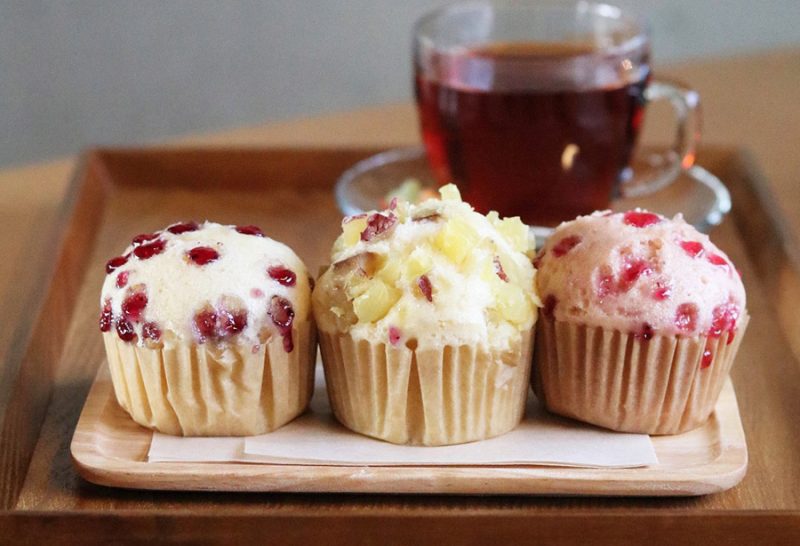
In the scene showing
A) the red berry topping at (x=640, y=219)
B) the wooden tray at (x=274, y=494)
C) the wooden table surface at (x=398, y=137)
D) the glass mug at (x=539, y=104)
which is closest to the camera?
the wooden tray at (x=274, y=494)

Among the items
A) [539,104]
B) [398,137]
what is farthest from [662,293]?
[398,137]

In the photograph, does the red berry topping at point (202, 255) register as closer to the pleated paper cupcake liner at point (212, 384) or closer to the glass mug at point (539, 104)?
the pleated paper cupcake liner at point (212, 384)

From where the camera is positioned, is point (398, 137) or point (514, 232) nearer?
point (514, 232)

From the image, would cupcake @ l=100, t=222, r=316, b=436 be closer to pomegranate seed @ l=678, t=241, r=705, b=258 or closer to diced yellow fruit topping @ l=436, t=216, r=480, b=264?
diced yellow fruit topping @ l=436, t=216, r=480, b=264

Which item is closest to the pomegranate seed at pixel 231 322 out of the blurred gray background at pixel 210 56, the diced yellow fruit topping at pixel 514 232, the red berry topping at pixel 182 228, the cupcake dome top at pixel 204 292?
the cupcake dome top at pixel 204 292

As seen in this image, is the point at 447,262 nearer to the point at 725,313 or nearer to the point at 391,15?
the point at 725,313

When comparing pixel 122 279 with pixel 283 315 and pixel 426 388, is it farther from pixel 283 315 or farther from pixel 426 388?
pixel 426 388
